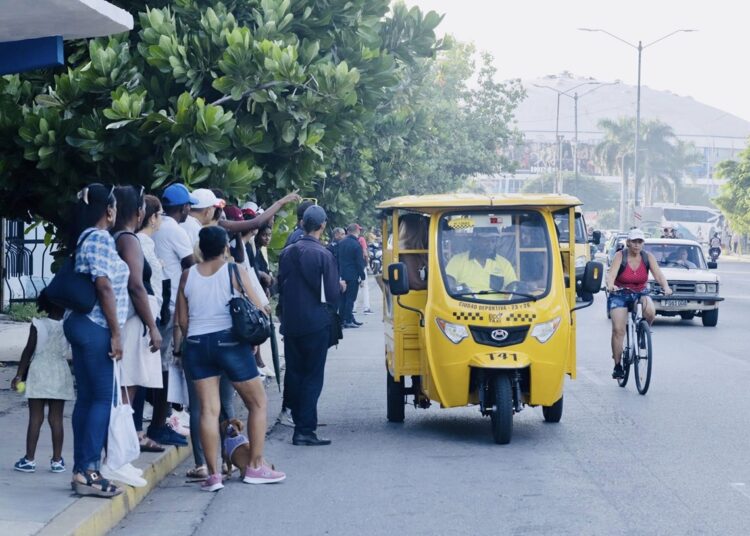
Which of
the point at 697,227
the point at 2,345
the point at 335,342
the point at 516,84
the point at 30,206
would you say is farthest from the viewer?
the point at 697,227

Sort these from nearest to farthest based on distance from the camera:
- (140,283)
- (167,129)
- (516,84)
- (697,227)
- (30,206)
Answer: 1. (140,283)
2. (167,129)
3. (30,206)
4. (516,84)
5. (697,227)

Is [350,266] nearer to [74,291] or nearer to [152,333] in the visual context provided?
[152,333]

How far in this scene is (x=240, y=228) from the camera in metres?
10.9

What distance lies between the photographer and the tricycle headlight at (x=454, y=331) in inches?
429

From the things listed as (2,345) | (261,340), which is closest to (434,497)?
(261,340)

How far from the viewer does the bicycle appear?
14.0 meters

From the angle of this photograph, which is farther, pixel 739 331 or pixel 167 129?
pixel 739 331

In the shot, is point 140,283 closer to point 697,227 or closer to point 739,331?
point 739,331

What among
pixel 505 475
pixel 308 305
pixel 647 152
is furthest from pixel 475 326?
pixel 647 152

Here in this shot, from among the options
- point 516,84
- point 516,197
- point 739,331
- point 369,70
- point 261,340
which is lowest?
point 739,331

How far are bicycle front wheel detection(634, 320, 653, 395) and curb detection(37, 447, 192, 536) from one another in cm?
644

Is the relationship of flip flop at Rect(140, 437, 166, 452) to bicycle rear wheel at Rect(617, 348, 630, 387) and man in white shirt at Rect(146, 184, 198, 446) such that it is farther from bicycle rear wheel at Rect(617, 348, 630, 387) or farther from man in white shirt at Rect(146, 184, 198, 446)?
bicycle rear wheel at Rect(617, 348, 630, 387)

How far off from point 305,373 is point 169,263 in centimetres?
160

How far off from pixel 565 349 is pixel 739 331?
1358 cm
